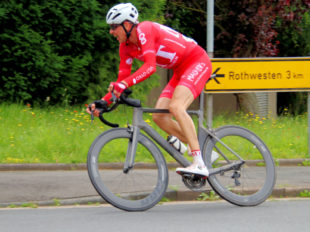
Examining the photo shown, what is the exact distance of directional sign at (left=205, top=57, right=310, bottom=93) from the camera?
9352 mm

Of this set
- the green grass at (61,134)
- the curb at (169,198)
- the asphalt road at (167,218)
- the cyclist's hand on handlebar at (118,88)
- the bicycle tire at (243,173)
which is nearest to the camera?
the asphalt road at (167,218)

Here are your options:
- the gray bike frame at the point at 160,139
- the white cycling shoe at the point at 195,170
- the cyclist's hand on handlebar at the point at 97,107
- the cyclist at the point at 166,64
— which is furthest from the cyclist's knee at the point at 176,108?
the cyclist's hand on handlebar at the point at 97,107

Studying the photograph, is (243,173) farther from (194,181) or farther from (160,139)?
(160,139)

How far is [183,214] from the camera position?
5852 millimetres

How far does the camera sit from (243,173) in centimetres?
634

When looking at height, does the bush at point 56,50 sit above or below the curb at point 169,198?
above

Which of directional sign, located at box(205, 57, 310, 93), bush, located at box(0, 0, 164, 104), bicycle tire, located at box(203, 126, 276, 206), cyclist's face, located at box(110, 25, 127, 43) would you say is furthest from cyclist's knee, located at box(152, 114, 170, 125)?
bush, located at box(0, 0, 164, 104)

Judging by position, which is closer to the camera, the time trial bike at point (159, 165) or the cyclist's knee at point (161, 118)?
the time trial bike at point (159, 165)

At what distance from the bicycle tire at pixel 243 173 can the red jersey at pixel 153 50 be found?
0.88 metres

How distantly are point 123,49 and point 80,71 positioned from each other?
7319 millimetres

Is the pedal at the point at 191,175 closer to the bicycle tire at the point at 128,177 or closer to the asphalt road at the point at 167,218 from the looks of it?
the bicycle tire at the point at 128,177

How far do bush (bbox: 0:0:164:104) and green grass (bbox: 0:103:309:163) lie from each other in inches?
21.2

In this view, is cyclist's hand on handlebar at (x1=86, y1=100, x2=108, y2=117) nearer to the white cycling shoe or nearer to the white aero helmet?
the white aero helmet

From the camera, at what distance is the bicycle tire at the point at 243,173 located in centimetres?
616
